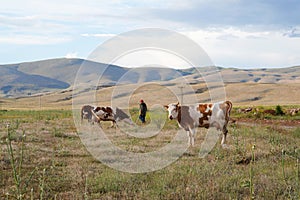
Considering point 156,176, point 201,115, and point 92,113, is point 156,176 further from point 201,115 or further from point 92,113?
point 92,113

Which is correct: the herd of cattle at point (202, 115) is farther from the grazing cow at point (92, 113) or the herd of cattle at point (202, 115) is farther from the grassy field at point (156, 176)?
the grazing cow at point (92, 113)

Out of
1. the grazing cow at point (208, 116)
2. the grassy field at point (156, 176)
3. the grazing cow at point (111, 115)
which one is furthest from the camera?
the grazing cow at point (111, 115)

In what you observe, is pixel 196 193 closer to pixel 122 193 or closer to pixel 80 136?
pixel 122 193

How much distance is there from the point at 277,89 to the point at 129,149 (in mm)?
111673

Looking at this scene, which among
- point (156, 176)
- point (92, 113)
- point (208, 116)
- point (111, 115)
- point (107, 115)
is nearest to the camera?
point (156, 176)

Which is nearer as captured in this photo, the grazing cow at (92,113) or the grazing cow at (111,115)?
the grazing cow at (111,115)

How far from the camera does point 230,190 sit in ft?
27.1

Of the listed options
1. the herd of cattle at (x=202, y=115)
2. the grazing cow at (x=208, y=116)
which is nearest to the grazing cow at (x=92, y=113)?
the herd of cattle at (x=202, y=115)

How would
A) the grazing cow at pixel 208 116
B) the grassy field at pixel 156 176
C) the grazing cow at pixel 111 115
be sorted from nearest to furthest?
1. the grassy field at pixel 156 176
2. the grazing cow at pixel 208 116
3. the grazing cow at pixel 111 115

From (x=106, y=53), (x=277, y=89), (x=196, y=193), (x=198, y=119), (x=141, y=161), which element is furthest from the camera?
(x=277, y=89)

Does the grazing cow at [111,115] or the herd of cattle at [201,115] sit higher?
the herd of cattle at [201,115]

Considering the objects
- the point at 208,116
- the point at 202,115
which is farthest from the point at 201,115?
the point at 208,116

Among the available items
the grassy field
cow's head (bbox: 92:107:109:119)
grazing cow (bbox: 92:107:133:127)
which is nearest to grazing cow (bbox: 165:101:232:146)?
the grassy field

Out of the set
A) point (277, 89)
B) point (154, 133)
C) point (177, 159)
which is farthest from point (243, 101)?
point (177, 159)
